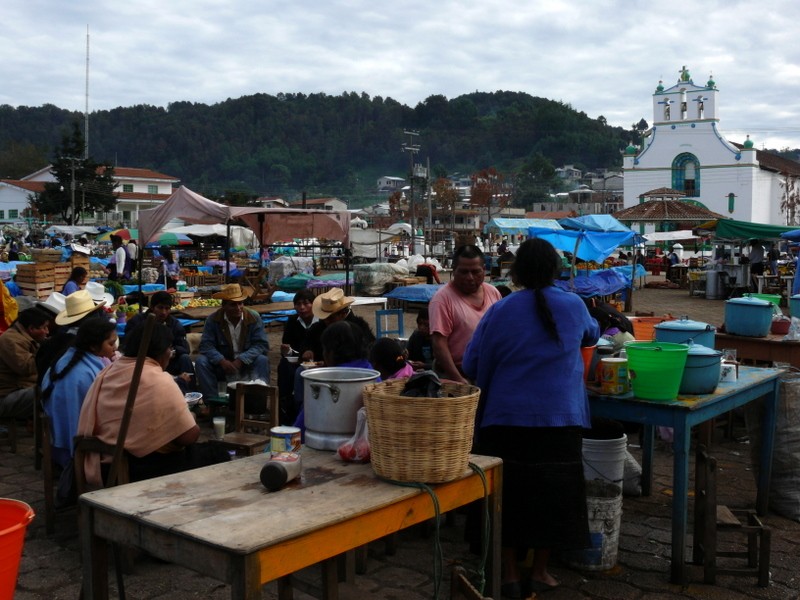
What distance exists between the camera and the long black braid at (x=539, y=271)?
3.50 meters

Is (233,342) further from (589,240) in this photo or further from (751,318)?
(589,240)

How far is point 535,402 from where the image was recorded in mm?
3527

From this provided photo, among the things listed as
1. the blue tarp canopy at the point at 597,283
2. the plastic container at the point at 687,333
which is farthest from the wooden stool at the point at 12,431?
the blue tarp canopy at the point at 597,283

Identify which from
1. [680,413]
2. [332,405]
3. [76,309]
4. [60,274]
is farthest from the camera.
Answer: [60,274]

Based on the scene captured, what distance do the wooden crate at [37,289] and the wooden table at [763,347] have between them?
43.2 ft

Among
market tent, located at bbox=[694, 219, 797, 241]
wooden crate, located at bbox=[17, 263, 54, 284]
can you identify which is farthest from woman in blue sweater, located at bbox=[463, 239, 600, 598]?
market tent, located at bbox=[694, 219, 797, 241]

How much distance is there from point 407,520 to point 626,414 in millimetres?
1802

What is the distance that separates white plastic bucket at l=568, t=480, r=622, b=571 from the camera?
4055mm

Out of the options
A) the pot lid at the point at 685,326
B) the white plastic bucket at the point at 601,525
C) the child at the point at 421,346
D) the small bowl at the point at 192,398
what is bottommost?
the white plastic bucket at the point at 601,525

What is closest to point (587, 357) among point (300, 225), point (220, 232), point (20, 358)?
point (20, 358)

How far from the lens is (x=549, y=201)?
98.7 metres

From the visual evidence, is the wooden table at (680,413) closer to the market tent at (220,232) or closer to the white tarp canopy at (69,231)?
the market tent at (220,232)

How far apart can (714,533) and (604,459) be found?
657 millimetres

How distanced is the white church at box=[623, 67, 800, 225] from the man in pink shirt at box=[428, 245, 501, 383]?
5080 centimetres
